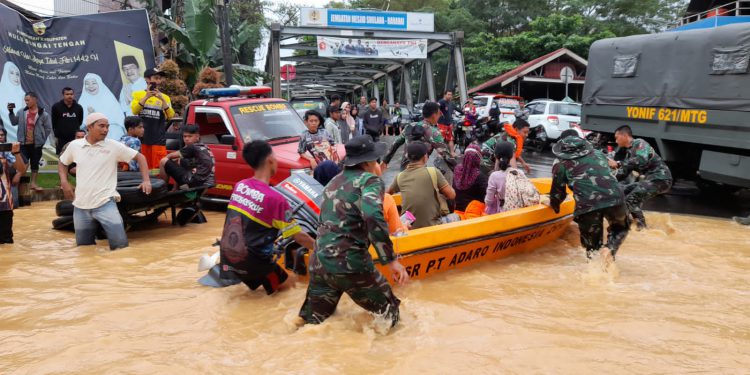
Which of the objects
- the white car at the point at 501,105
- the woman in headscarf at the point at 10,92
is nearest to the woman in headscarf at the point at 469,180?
the woman in headscarf at the point at 10,92

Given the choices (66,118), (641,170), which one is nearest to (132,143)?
(66,118)

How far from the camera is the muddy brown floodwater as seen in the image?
3785mm

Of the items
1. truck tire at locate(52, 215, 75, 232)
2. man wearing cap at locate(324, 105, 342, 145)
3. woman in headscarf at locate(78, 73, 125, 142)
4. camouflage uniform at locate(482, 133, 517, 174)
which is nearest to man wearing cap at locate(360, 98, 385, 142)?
man wearing cap at locate(324, 105, 342, 145)

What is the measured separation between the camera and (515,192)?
6324 mm

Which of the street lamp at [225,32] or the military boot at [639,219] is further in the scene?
the street lamp at [225,32]

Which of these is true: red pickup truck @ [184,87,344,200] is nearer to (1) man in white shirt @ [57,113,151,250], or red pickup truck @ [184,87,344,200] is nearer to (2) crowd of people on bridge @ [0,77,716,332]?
(2) crowd of people on bridge @ [0,77,716,332]

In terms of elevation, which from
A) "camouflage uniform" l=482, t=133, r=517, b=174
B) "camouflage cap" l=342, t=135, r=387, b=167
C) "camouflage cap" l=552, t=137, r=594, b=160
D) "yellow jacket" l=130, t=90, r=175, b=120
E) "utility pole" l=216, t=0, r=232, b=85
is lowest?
"camouflage uniform" l=482, t=133, r=517, b=174

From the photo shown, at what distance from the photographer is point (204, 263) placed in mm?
5383

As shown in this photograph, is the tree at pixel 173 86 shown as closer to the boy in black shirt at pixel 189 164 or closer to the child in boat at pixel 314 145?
the boy in black shirt at pixel 189 164

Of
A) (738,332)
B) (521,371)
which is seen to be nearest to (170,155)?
(521,371)

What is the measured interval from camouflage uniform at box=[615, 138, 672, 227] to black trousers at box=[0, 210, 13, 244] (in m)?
6.98

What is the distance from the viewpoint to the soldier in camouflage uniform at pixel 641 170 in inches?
279

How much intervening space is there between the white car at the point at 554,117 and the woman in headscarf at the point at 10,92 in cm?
1283

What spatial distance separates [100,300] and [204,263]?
882mm
